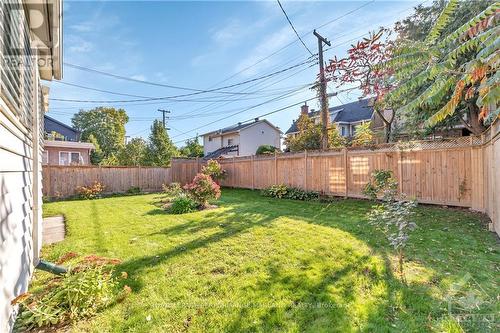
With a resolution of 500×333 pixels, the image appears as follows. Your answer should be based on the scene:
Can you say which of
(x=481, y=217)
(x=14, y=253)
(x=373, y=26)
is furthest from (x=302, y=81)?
(x=14, y=253)

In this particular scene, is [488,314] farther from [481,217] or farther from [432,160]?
[432,160]

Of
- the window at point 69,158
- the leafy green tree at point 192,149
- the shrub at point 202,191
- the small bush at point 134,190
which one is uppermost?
the leafy green tree at point 192,149

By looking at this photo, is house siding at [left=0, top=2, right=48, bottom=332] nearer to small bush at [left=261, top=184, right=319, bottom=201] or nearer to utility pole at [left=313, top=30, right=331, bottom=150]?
small bush at [left=261, top=184, right=319, bottom=201]

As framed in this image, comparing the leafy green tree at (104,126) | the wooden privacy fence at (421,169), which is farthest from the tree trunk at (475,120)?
the leafy green tree at (104,126)

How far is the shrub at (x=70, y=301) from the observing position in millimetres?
2506

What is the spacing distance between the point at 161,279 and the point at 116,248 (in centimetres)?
180

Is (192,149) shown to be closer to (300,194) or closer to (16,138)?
(300,194)

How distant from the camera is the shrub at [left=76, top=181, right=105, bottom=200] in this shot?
1274 cm

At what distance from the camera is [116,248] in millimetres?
4754

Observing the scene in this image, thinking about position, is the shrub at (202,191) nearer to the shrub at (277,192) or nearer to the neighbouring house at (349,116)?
the shrub at (277,192)

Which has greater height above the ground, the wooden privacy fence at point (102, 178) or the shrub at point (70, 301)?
the wooden privacy fence at point (102, 178)

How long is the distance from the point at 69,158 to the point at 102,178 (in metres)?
9.40

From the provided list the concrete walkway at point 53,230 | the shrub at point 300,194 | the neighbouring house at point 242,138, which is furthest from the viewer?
the neighbouring house at point 242,138

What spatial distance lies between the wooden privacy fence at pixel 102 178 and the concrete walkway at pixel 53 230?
568cm
